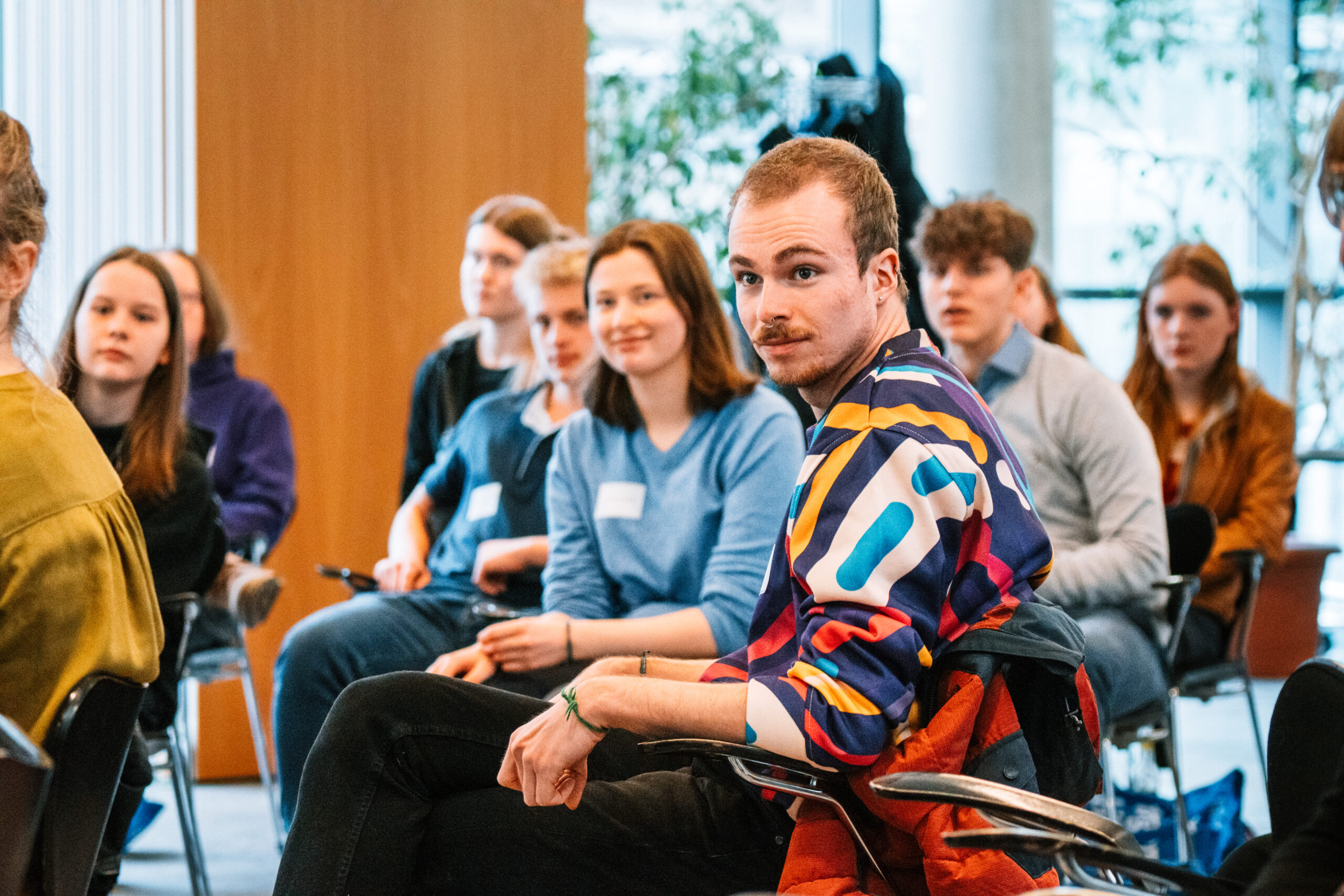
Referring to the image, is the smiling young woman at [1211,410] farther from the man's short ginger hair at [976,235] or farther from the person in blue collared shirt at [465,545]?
the person in blue collared shirt at [465,545]

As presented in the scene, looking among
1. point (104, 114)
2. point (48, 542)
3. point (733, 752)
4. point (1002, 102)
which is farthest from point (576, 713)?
point (1002, 102)

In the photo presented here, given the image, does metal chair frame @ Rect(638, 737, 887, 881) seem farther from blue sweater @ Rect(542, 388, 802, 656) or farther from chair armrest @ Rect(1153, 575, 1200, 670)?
chair armrest @ Rect(1153, 575, 1200, 670)

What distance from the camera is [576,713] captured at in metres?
1.31

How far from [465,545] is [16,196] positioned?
146 centimetres

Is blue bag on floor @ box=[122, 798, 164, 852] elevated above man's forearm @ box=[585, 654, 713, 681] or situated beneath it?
situated beneath

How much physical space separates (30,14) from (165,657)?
7.65 feet

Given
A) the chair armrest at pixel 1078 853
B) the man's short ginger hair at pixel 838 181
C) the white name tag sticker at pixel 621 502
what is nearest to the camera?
the chair armrest at pixel 1078 853

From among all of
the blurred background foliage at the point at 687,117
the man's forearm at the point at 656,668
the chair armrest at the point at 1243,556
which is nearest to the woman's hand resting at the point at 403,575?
the man's forearm at the point at 656,668

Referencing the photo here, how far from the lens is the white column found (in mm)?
4789

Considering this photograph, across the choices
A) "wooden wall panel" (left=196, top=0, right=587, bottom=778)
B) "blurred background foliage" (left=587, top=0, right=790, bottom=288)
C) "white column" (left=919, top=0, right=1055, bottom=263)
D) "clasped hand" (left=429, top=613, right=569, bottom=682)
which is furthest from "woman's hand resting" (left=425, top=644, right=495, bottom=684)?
"blurred background foliage" (left=587, top=0, right=790, bottom=288)

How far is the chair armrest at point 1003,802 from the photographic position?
1.06 metres

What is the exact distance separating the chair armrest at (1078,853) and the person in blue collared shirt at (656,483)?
1.08 metres

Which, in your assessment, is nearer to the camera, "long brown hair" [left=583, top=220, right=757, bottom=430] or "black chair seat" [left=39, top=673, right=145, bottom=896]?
"black chair seat" [left=39, top=673, right=145, bottom=896]

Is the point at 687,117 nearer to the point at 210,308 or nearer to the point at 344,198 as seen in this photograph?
the point at 344,198
